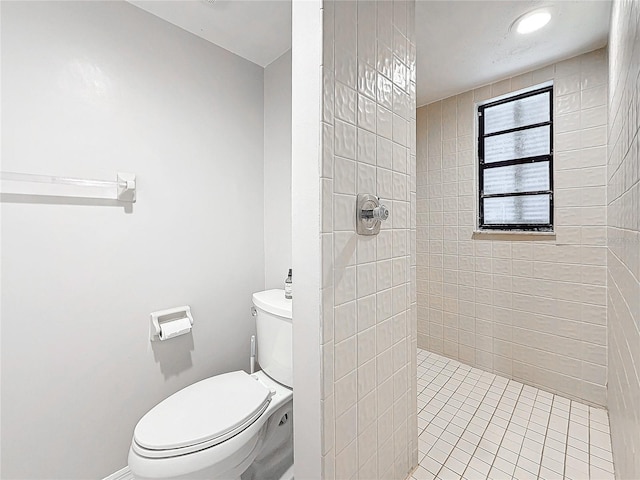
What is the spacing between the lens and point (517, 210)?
2.01 m

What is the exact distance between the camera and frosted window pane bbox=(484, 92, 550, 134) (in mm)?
1894

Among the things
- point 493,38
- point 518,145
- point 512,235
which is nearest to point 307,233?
point 493,38

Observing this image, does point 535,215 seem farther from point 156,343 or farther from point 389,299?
point 156,343

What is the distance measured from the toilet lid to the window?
1.89 metres

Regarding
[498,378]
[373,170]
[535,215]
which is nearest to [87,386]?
[373,170]

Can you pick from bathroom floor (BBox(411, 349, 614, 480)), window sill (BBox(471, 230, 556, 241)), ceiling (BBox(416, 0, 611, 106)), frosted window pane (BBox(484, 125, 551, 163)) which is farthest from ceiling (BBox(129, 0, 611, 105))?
bathroom floor (BBox(411, 349, 614, 480))

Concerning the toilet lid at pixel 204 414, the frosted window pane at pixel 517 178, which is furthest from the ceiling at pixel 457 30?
the toilet lid at pixel 204 414

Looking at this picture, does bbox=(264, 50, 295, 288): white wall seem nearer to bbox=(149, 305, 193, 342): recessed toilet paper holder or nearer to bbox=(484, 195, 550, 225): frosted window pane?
bbox=(149, 305, 193, 342): recessed toilet paper holder

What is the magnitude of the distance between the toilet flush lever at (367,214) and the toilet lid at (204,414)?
84 cm

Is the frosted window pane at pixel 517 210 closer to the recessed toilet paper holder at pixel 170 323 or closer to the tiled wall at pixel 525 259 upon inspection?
the tiled wall at pixel 525 259

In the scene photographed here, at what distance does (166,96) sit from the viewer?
1478 millimetres

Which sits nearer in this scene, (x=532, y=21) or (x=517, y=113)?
(x=532, y=21)

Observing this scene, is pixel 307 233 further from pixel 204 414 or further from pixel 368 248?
pixel 204 414

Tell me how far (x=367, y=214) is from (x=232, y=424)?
90 centimetres
